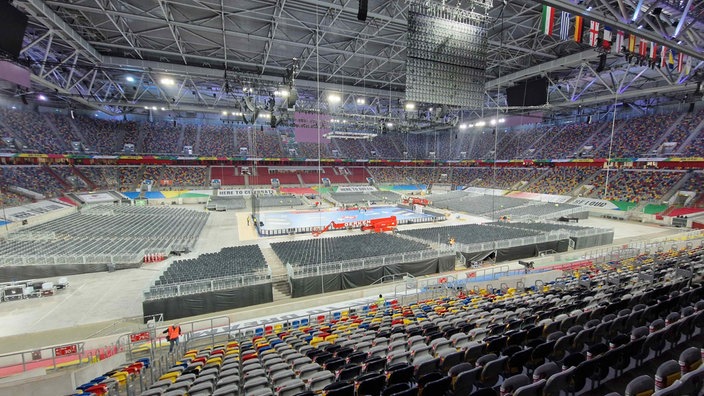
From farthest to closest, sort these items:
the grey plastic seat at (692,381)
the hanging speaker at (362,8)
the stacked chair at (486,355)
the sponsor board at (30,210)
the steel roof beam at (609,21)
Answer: the sponsor board at (30,210)
the hanging speaker at (362,8)
the steel roof beam at (609,21)
the stacked chair at (486,355)
the grey plastic seat at (692,381)

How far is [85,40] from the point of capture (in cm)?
1839

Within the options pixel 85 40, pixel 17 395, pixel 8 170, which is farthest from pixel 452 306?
pixel 8 170

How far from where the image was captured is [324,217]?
30125 mm

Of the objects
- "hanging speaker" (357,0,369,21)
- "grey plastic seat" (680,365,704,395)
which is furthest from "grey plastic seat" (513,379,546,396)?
"hanging speaker" (357,0,369,21)

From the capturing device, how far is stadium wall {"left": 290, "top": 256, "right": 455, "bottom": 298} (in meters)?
12.9

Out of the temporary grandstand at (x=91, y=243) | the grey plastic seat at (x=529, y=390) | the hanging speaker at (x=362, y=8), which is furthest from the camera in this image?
the temporary grandstand at (x=91, y=243)

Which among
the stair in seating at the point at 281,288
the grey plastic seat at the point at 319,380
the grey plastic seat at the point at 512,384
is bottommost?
the stair in seating at the point at 281,288

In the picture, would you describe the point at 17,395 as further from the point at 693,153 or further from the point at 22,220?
the point at 693,153

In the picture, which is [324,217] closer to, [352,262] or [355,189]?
[352,262]

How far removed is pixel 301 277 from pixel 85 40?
67.4 ft

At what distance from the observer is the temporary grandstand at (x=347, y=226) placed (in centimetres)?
491

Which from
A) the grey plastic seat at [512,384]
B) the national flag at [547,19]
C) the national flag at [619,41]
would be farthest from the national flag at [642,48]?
the grey plastic seat at [512,384]

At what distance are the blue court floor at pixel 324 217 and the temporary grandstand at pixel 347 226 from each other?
35 centimetres

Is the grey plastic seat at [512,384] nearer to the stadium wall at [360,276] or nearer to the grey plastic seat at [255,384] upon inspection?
the grey plastic seat at [255,384]
